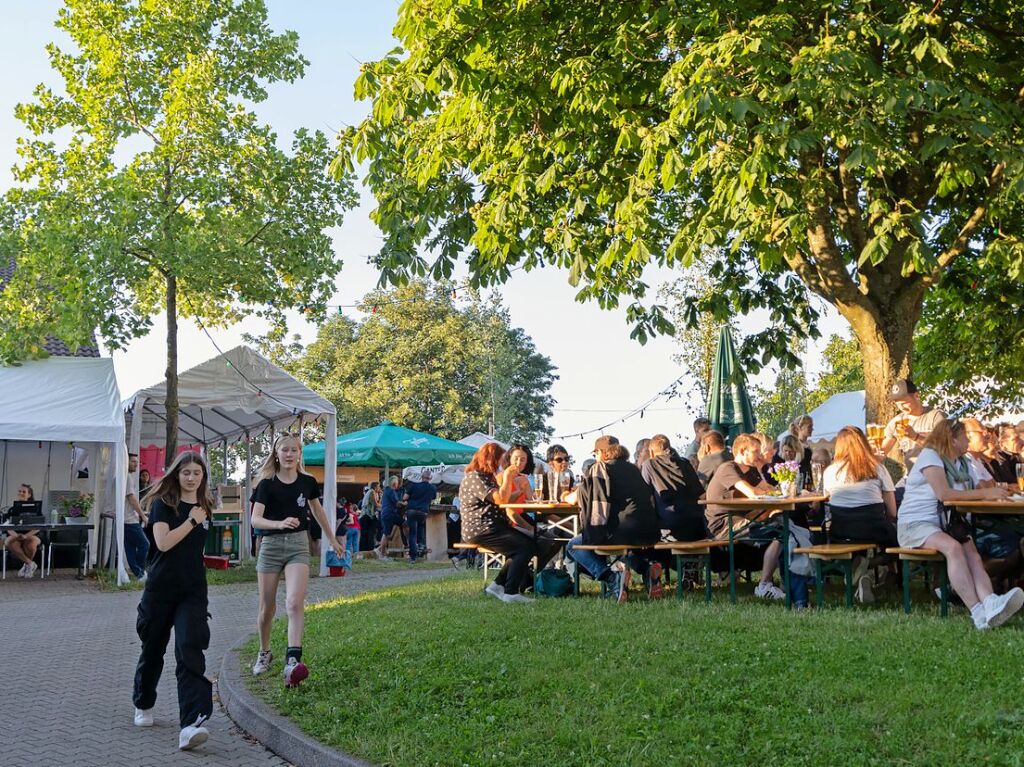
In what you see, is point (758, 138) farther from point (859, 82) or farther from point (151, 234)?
point (151, 234)

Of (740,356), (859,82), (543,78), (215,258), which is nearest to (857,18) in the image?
(859,82)

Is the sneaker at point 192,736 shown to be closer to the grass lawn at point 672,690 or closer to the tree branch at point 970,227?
the grass lawn at point 672,690

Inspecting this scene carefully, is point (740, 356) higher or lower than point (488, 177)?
lower

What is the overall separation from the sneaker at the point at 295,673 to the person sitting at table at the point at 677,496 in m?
4.82

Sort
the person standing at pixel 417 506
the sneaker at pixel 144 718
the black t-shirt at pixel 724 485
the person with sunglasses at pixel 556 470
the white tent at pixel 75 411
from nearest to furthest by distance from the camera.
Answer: the sneaker at pixel 144 718
the black t-shirt at pixel 724 485
the person with sunglasses at pixel 556 470
the white tent at pixel 75 411
the person standing at pixel 417 506

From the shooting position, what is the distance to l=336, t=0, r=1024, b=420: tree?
9305mm

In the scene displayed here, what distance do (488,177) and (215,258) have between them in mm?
8645

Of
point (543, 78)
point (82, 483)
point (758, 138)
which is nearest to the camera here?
point (758, 138)

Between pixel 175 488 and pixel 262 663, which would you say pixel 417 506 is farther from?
pixel 175 488

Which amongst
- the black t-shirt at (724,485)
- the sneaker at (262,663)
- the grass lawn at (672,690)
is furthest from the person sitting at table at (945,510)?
the sneaker at (262,663)

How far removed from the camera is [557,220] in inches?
451

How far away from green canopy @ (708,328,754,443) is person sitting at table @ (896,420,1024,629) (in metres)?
8.18

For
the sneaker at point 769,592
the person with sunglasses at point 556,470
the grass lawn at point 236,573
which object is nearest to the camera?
the sneaker at point 769,592

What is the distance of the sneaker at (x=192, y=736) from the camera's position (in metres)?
6.53
